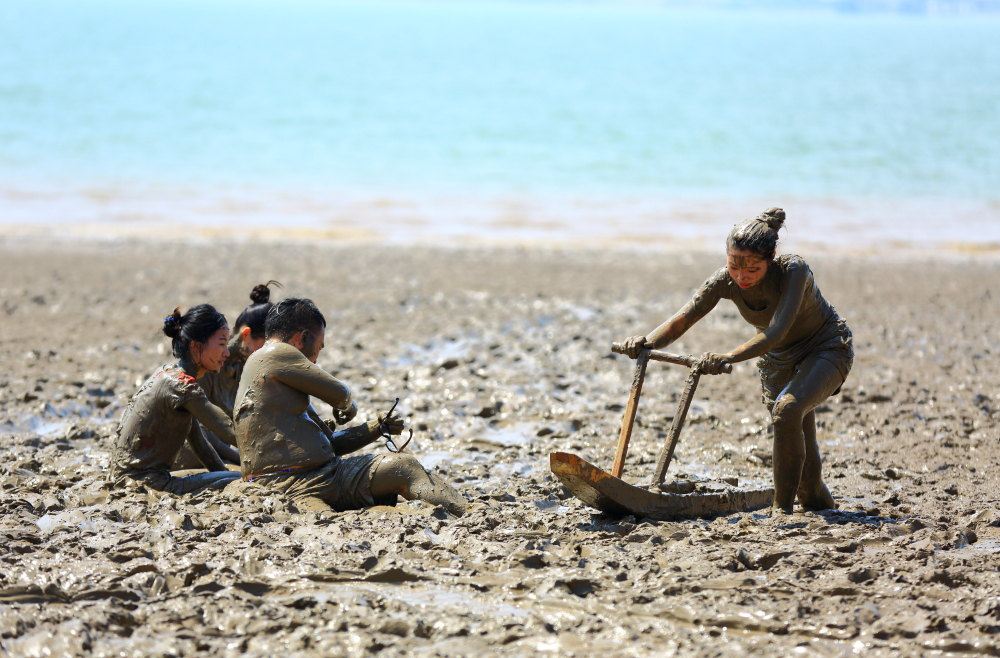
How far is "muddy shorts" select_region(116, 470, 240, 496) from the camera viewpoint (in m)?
5.45

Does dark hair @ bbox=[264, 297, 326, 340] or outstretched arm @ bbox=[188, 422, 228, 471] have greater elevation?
dark hair @ bbox=[264, 297, 326, 340]

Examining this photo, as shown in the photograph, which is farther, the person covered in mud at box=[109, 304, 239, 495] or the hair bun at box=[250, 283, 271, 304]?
the hair bun at box=[250, 283, 271, 304]

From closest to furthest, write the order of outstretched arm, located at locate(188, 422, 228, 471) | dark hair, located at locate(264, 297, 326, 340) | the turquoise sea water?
dark hair, located at locate(264, 297, 326, 340)
outstretched arm, located at locate(188, 422, 228, 471)
the turquoise sea water

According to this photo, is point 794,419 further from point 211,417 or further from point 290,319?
point 211,417

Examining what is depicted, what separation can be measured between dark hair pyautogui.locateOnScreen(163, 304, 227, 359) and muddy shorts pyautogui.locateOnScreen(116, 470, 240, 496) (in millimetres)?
587

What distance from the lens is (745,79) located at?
4728cm

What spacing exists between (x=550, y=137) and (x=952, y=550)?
2508 cm

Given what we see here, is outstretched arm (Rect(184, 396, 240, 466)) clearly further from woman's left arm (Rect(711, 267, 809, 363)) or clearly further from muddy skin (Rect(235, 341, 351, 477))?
woman's left arm (Rect(711, 267, 809, 363))

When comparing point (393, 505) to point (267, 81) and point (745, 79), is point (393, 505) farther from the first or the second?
point (745, 79)

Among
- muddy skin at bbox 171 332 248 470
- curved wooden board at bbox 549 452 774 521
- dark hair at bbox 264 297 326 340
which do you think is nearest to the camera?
curved wooden board at bbox 549 452 774 521

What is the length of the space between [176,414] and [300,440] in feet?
2.18

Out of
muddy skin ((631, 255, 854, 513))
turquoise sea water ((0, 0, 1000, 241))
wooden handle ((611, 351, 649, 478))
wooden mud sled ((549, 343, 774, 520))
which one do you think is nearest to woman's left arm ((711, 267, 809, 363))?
muddy skin ((631, 255, 854, 513))

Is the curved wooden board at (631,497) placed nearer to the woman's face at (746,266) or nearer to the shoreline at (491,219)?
the woman's face at (746,266)

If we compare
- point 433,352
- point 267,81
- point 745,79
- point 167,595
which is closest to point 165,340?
point 433,352
